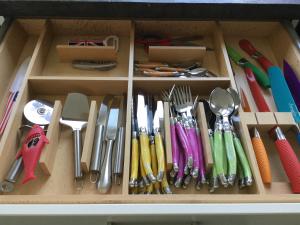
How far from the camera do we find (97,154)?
71 cm

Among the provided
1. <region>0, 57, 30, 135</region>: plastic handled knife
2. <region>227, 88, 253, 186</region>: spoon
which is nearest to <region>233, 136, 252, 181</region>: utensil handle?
<region>227, 88, 253, 186</region>: spoon

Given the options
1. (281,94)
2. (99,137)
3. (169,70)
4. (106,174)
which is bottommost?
(106,174)

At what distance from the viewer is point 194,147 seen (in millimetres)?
706

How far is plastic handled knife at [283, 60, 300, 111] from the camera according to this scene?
0.84 m

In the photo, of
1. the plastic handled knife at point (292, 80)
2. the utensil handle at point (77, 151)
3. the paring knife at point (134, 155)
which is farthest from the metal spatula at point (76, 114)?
the plastic handled knife at point (292, 80)

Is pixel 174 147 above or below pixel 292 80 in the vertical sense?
below

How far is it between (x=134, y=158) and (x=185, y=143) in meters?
0.13

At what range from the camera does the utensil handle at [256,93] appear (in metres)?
0.84

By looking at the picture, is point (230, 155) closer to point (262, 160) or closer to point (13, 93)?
point (262, 160)

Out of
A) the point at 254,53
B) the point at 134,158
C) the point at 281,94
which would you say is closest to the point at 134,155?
the point at 134,158

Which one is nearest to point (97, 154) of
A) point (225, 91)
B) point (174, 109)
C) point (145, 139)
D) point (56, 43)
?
point (145, 139)

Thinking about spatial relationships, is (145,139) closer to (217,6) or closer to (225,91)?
(225,91)

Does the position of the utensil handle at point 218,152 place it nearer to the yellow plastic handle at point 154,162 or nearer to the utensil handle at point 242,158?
the utensil handle at point 242,158

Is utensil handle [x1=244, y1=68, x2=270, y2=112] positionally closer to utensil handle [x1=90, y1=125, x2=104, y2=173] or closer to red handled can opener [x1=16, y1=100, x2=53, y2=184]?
utensil handle [x1=90, y1=125, x2=104, y2=173]
